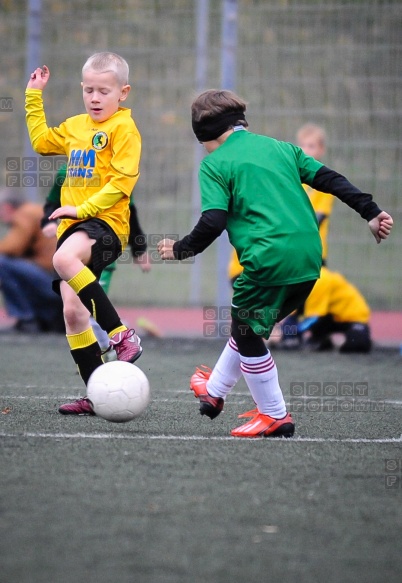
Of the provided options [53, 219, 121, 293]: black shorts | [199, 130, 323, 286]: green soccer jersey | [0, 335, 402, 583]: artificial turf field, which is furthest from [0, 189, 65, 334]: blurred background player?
[199, 130, 323, 286]: green soccer jersey

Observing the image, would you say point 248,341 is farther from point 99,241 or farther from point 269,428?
point 99,241

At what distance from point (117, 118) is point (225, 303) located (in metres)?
5.35

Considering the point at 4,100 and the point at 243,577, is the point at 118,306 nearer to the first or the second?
the point at 4,100

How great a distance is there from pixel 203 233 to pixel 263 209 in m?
0.27

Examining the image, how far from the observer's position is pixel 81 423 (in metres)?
5.04

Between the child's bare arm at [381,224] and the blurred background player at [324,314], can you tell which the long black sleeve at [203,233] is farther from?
the blurred background player at [324,314]

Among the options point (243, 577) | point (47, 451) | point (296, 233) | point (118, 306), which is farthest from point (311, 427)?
point (118, 306)

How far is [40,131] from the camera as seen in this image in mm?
5648

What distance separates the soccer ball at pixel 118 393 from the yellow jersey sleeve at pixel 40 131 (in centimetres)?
140

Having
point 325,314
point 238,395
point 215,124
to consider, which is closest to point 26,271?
point 325,314

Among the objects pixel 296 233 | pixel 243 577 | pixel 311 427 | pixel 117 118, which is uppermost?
pixel 117 118

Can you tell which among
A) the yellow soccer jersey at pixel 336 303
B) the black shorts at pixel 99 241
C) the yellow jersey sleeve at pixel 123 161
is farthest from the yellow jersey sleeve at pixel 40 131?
the yellow soccer jersey at pixel 336 303

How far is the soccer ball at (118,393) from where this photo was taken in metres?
4.70

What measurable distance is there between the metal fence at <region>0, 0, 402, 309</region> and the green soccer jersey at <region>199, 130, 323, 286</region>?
6119 mm
